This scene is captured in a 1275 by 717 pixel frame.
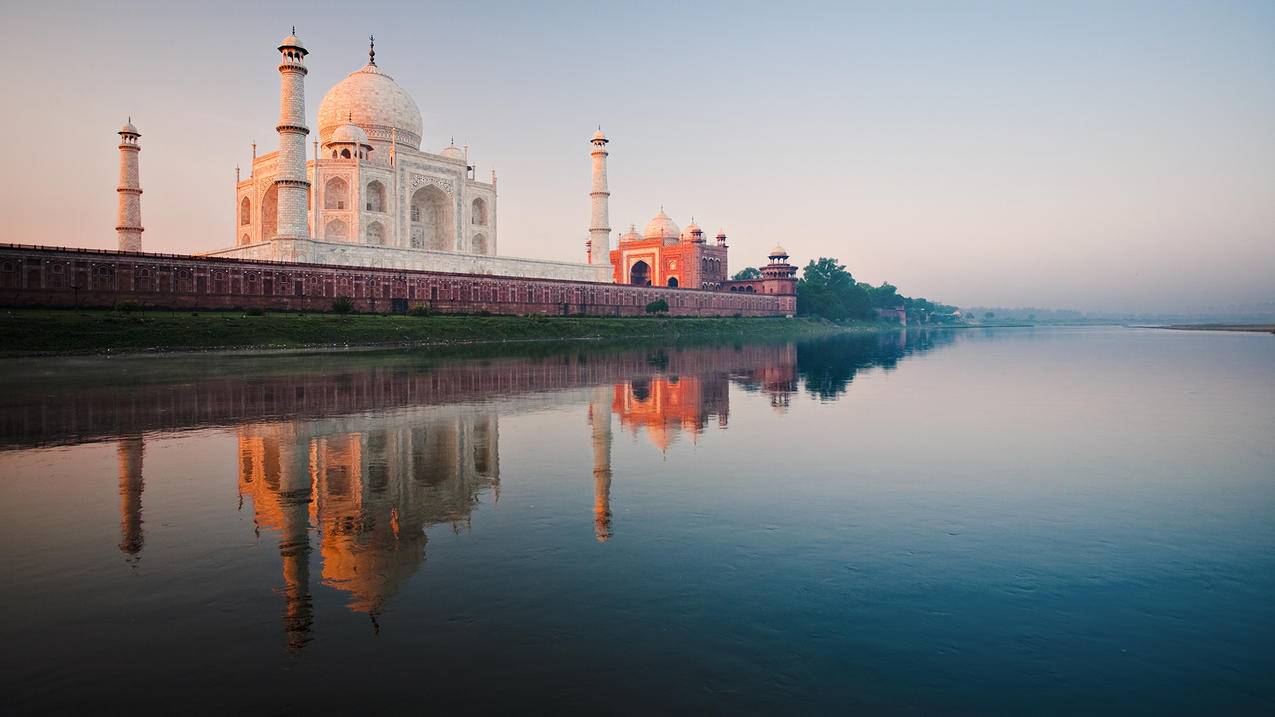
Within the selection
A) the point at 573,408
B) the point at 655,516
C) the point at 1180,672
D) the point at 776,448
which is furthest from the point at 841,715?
the point at 573,408

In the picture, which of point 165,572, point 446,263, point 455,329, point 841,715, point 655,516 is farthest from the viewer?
point 446,263

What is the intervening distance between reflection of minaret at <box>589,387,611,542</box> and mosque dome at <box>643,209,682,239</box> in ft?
188

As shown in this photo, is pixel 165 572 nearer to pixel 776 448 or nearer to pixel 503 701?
pixel 503 701

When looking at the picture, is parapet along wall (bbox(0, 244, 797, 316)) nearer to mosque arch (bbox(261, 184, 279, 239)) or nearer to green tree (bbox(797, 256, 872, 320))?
mosque arch (bbox(261, 184, 279, 239))

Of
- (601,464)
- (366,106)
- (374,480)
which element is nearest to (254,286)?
(366,106)

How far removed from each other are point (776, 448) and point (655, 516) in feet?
11.9

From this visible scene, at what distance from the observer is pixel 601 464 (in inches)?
333

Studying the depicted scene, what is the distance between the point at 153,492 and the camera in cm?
698

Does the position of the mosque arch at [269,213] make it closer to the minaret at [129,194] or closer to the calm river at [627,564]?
the minaret at [129,194]

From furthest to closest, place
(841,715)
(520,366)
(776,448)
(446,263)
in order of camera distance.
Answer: (446,263), (520,366), (776,448), (841,715)

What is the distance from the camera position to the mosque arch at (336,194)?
43.8 m

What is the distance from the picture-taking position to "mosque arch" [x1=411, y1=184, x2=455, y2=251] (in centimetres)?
4875

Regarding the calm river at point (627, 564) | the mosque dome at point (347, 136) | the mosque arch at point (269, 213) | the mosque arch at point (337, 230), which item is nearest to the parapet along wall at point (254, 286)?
the mosque arch at point (337, 230)

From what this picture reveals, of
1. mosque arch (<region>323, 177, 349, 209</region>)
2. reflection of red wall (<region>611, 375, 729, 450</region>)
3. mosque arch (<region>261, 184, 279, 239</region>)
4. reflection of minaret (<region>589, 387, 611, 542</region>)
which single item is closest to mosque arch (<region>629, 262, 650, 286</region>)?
mosque arch (<region>323, 177, 349, 209</region>)
